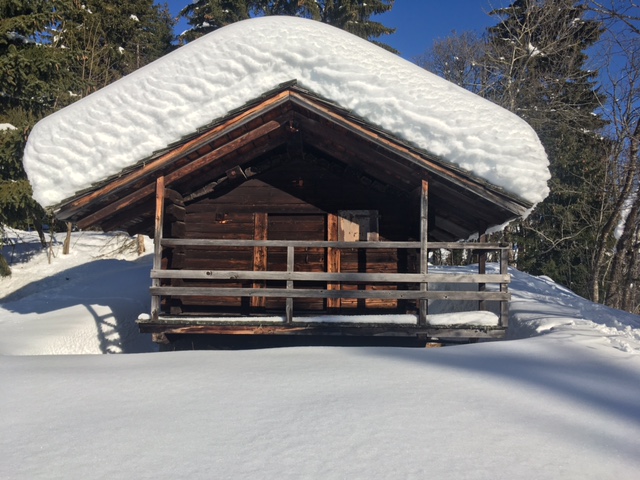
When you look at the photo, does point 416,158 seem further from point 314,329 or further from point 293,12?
point 293,12

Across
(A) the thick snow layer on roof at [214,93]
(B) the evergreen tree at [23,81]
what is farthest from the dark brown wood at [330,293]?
(B) the evergreen tree at [23,81]

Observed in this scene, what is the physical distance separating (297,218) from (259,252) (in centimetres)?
101

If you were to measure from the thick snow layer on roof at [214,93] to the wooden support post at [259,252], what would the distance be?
2.61 meters

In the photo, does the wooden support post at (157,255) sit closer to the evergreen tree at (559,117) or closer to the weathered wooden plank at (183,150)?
the weathered wooden plank at (183,150)

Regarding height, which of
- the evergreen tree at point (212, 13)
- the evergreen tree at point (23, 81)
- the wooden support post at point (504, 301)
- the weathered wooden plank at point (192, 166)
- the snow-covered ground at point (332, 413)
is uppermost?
the evergreen tree at point (212, 13)

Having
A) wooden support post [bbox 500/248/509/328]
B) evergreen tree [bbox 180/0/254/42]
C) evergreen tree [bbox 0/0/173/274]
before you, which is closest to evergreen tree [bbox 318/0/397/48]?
evergreen tree [bbox 180/0/254/42]

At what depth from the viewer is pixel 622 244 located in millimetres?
19031

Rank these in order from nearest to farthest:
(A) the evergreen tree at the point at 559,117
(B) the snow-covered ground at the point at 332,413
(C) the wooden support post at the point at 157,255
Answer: (B) the snow-covered ground at the point at 332,413, (C) the wooden support post at the point at 157,255, (A) the evergreen tree at the point at 559,117

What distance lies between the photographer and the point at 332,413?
3.69 metres

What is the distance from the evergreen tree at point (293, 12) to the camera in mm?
33375

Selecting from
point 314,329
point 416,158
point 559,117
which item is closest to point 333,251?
point 314,329

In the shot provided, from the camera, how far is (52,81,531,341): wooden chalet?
822 centimetres

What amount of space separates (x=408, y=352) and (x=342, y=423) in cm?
262

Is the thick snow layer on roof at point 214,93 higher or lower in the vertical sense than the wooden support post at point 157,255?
higher
